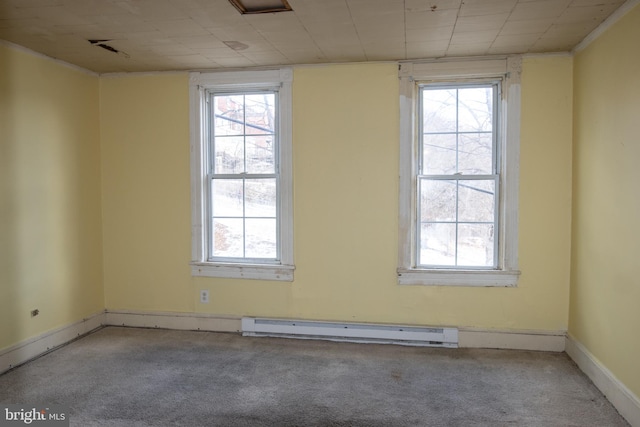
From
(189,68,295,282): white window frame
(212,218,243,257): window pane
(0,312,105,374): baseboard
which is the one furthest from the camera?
(212,218,243,257): window pane

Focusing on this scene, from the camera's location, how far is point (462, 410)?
2.81 metres

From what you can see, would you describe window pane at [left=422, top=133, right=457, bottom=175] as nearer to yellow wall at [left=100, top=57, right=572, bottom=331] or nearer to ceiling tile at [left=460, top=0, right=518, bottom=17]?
yellow wall at [left=100, top=57, right=572, bottom=331]

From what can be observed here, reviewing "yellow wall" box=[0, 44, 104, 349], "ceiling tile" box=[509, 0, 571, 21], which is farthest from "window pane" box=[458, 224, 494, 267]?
"yellow wall" box=[0, 44, 104, 349]

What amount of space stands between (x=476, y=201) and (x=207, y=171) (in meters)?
2.52

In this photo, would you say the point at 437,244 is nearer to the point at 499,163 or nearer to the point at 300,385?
the point at 499,163

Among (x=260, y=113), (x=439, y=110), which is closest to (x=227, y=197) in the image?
(x=260, y=113)

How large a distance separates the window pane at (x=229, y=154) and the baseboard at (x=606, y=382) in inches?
128

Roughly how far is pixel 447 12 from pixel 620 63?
1156 mm

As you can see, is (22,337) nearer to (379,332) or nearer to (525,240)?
(379,332)

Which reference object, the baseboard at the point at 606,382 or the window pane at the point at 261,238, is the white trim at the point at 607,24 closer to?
the baseboard at the point at 606,382

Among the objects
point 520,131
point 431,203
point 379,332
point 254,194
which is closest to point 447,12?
point 520,131

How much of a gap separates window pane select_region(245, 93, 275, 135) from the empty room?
1.0 inches

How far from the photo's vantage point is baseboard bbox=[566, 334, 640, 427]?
262 centimetres

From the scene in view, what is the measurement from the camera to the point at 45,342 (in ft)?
12.3
